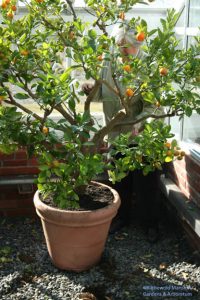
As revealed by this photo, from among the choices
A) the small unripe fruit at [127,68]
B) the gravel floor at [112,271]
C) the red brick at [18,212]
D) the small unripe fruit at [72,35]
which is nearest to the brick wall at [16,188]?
the red brick at [18,212]

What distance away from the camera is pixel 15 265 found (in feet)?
10.3

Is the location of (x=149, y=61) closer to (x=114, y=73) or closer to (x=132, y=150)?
(x=114, y=73)

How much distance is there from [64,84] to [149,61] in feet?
1.70

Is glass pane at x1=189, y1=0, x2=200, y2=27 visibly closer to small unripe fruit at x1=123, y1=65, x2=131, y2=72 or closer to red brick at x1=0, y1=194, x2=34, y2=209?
small unripe fruit at x1=123, y1=65, x2=131, y2=72

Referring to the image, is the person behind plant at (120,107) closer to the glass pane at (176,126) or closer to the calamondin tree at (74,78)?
the calamondin tree at (74,78)

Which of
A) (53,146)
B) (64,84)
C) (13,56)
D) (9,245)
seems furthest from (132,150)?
(9,245)

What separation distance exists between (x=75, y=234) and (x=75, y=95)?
94 centimetres

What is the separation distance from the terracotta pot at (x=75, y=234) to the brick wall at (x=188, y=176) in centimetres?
65

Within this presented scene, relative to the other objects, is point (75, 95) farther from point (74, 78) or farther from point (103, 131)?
point (103, 131)

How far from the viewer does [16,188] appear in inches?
151

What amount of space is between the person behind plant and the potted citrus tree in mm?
203

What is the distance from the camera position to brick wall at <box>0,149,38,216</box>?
3762 millimetres

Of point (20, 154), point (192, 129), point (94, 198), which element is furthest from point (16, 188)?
point (192, 129)

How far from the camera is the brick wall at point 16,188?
12.3ft
